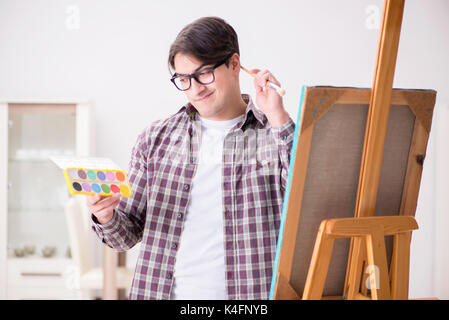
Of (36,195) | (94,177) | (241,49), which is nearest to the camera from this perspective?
(94,177)

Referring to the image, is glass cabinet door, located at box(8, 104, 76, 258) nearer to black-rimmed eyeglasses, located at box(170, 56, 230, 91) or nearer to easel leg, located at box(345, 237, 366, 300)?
black-rimmed eyeglasses, located at box(170, 56, 230, 91)

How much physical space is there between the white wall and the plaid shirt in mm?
2297

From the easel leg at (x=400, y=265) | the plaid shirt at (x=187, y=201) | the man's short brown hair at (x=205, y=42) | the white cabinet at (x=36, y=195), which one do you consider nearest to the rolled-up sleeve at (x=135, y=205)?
the plaid shirt at (x=187, y=201)

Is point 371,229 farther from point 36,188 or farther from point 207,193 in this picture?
point 36,188

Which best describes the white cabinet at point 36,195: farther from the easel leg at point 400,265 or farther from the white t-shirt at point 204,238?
the easel leg at point 400,265

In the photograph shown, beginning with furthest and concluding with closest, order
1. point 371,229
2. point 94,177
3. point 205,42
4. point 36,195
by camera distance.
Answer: point 36,195, point 205,42, point 94,177, point 371,229

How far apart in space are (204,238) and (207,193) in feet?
0.36

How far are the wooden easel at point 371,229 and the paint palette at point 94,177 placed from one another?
36 cm

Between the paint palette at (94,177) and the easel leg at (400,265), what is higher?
the paint palette at (94,177)

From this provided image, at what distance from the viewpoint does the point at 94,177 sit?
1062 mm

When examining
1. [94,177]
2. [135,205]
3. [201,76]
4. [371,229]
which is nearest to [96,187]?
[94,177]

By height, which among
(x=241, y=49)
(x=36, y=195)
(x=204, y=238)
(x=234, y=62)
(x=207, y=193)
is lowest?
(x=36, y=195)

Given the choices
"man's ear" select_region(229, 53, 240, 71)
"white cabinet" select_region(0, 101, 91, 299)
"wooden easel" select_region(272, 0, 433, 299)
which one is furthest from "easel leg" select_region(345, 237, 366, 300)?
"white cabinet" select_region(0, 101, 91, 299)

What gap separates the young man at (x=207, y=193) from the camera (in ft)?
3.89
